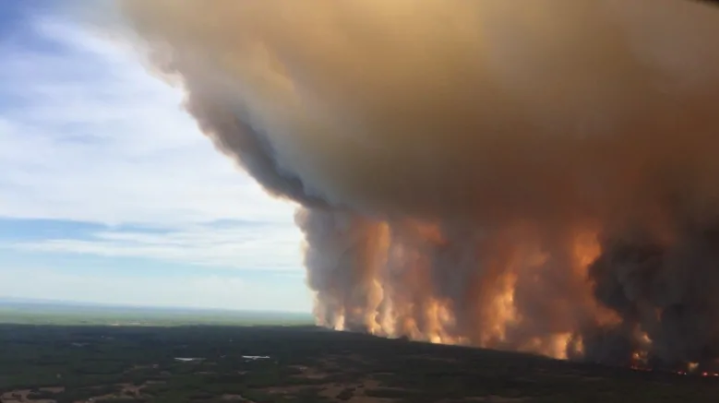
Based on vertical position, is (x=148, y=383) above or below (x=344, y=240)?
below

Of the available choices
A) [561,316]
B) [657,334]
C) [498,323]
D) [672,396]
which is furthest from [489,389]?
[498,323]

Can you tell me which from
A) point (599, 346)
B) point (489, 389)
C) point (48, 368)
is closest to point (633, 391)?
point (489, 389)

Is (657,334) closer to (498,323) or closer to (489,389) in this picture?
(489,389)

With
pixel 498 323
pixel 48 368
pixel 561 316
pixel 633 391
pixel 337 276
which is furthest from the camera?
pixel 337 276

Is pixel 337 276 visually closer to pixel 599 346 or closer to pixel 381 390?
pixel 599 346

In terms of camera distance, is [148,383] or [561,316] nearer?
[148,383]

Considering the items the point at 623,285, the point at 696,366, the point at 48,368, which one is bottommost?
the point at 48,368

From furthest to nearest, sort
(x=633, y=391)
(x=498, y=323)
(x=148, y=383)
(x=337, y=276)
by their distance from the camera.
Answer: (x=337, y=276) → (x=498, y=323) → (x=148, y=383) → (x=633, y=391)
